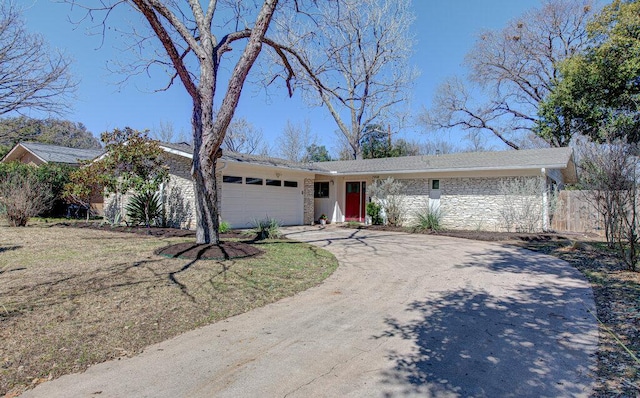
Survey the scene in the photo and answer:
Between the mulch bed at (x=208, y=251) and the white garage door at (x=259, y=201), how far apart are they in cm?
523

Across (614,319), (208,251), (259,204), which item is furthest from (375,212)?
(614,319)

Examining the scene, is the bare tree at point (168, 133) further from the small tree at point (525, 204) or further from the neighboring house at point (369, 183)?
the small tree at point (525, 204)

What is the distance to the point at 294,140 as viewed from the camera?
3322cm

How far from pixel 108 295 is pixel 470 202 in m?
13.0

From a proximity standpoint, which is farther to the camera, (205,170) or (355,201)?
(355,201)

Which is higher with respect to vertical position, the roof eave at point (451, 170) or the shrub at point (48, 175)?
the roof eave at point (451, 170)

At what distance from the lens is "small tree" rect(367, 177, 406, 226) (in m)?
14.8

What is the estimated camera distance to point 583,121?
17734mm

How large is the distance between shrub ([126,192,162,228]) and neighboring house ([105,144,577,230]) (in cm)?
48

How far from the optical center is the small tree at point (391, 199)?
14.8 metres

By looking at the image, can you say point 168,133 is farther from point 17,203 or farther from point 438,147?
point 438,147

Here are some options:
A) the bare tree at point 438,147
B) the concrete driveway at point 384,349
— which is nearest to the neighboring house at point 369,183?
the concrete driveway at point 384,349

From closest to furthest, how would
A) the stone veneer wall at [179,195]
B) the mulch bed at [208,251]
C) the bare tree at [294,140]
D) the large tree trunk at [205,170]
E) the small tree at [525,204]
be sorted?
the mulch bed at [208,251], the large tree trunk at [205,170], the small tree at [525,204], the stone veneer wall at [179,195], the bare tree at [294,140]

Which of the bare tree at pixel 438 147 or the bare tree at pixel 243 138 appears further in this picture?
the bare tree at pixel 438 147
